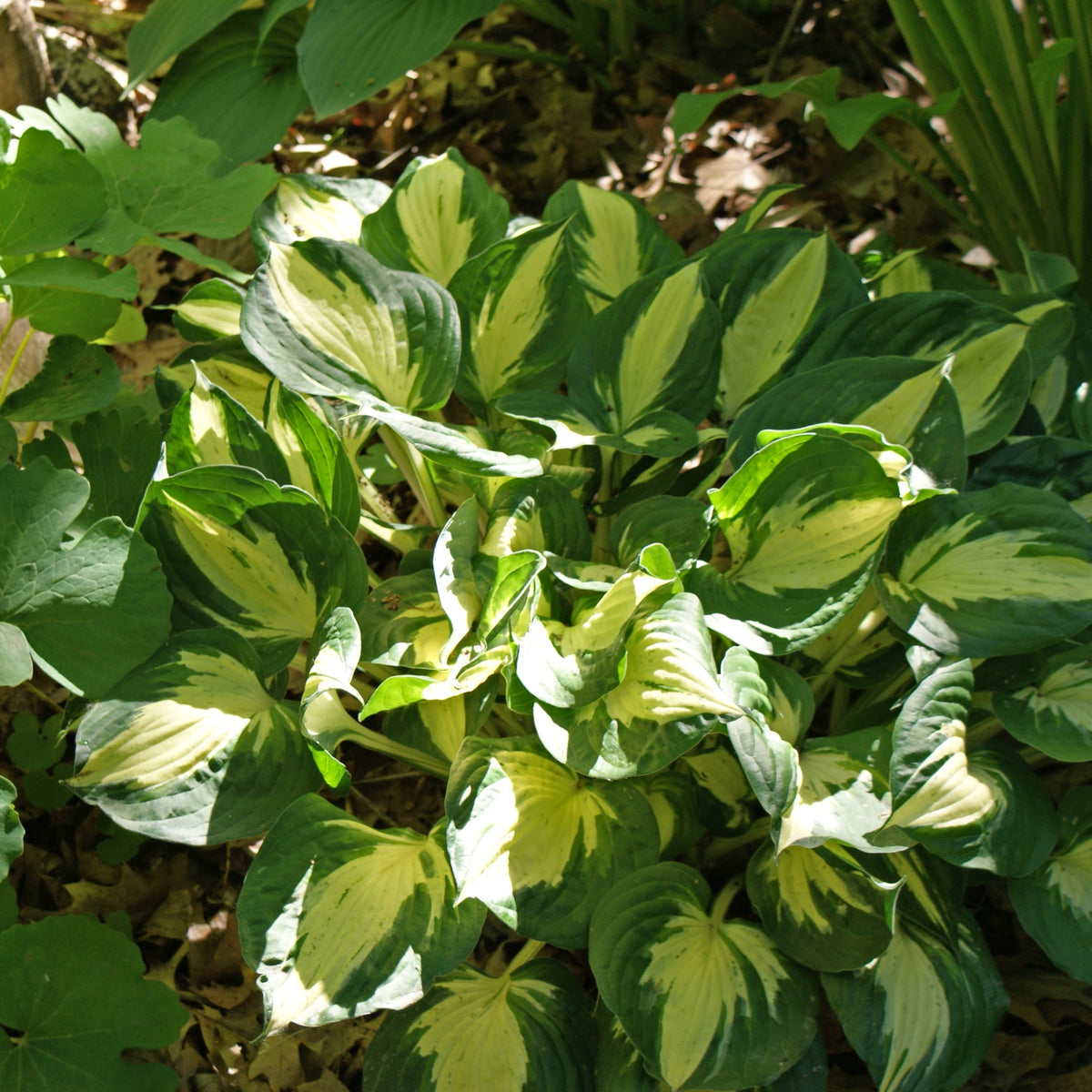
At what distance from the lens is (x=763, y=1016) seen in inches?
39.0

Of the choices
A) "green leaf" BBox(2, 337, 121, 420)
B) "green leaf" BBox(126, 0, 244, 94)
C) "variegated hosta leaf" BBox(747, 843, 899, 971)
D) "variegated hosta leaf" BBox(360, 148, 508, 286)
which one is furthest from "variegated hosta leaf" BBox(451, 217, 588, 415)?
"green leaf" BBox(126, 0, 244, 94)

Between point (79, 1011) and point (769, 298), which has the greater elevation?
point (769, 298)

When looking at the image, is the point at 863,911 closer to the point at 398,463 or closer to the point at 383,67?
the point at 398,463

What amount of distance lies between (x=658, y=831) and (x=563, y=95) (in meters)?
1.79

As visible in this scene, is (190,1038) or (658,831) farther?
(190,1038)

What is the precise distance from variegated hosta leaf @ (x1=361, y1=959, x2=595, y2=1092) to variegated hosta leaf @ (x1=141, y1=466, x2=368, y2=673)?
1.34 feet

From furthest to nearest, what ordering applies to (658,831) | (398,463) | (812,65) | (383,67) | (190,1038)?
(812,65) < (383,67) < (398,463) < (190,1038) < (658,831)

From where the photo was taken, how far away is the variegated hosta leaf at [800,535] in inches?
39.6

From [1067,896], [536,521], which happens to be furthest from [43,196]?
[1067,896]

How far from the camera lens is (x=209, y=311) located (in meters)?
1.36

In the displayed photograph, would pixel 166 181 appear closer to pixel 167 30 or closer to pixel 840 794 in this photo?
pixel 167 30

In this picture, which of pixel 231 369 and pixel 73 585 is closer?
pixel 73 585

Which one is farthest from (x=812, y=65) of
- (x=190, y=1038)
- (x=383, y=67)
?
(x=190, y=1038)

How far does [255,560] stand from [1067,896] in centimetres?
94
